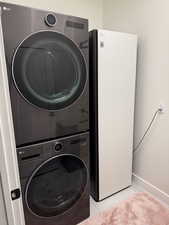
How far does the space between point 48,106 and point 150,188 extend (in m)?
1.53

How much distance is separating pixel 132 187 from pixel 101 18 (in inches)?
88.4

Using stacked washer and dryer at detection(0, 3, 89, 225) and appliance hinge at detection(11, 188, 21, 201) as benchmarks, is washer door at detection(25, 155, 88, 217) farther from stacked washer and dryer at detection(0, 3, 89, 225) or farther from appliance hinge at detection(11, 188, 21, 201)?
appliance hinge at detection(11, 188, 21, 201)

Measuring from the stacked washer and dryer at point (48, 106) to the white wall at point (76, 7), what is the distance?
89 cm

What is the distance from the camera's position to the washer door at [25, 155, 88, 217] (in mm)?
1194

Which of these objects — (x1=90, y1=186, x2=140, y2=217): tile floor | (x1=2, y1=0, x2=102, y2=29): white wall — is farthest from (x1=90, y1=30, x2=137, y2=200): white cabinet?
(x1=2, y1=0, x2=102, y2=29): white wall

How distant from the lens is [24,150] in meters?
1.09

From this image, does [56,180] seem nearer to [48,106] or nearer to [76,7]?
[48,106]

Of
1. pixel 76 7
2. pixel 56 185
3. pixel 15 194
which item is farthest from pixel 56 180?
pixel 76 7

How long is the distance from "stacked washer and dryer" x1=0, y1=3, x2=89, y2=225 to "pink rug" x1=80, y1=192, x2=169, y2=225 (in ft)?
1.11

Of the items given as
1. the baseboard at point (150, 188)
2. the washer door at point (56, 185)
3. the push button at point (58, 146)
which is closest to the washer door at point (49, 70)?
the push button at point (58, 146)

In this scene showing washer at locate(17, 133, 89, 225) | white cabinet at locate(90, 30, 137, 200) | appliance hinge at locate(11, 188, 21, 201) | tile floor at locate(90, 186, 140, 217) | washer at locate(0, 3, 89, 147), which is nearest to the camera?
appliance hinge at locate(11, 188, 21, 201)

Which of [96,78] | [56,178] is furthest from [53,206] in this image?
[96,78]

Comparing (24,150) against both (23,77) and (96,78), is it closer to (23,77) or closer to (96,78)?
(23,77)

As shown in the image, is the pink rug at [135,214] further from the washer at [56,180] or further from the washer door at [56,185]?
the washer door at [56,185]
